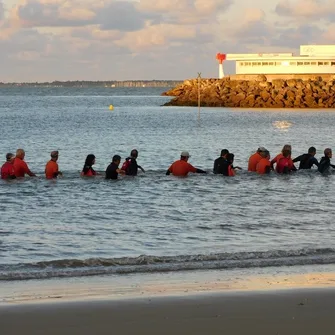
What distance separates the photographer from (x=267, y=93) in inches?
3784

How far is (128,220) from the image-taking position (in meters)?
17.9

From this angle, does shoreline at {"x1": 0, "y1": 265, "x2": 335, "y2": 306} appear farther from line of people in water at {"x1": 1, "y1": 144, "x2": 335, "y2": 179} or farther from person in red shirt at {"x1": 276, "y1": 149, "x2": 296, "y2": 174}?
person in red shirt at {"x1": 276, "y1": 149, "x2": 296, "y2": 174}

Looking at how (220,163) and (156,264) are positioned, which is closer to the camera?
(156,264)

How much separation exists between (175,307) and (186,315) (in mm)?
343

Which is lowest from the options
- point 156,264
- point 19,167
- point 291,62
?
point 156,264

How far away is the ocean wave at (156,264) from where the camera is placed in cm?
1191

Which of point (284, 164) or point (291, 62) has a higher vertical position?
point (291, 62)

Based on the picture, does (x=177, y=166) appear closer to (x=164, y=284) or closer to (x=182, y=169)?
(x=182, y=169)

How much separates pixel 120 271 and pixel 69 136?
149ft

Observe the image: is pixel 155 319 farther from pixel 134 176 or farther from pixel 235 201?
pixel 134 176

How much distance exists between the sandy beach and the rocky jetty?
8518 cm

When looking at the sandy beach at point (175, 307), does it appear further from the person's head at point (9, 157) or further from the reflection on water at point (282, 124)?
the reflection on water at point (282, 124)

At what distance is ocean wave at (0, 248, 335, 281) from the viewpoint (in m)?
11.9

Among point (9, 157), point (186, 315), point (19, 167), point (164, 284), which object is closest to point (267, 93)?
point (19, 167)
